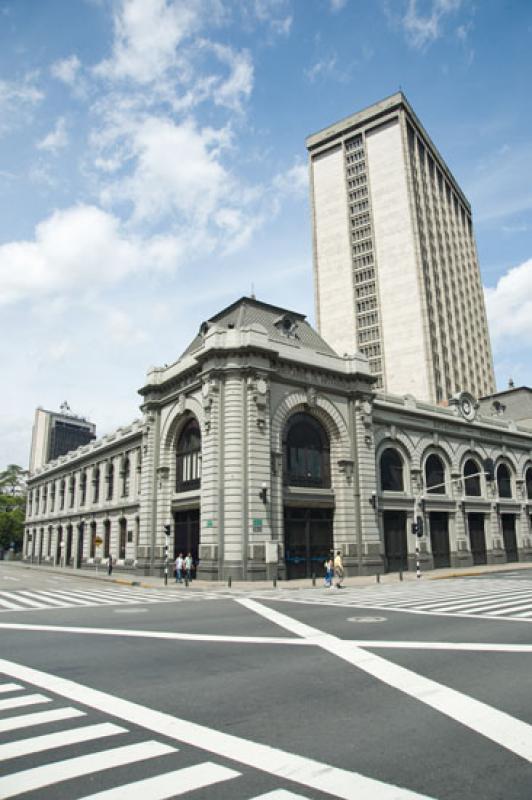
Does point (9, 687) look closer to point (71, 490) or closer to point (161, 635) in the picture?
point (161, 635)

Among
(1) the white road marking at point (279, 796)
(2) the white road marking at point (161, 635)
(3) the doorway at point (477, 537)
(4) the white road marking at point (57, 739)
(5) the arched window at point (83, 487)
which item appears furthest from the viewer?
(5) the arched window at point (83, 487)

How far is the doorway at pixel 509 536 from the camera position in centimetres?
5062

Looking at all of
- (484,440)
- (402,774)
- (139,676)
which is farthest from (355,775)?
(484,440)

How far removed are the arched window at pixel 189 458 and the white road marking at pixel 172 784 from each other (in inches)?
1205

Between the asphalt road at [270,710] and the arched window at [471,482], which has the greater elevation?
the arched window at [471,482]

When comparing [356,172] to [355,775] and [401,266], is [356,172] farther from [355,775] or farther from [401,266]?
[355,775]

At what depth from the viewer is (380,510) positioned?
3897 centimetres

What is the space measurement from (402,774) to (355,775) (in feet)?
1.46

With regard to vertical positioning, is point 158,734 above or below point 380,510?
below

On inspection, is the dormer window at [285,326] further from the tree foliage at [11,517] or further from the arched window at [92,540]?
the tree foliage at [11,517]

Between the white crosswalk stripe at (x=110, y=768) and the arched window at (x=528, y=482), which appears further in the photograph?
the arched window at (x=528, y=482)

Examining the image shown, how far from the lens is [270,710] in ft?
23.3

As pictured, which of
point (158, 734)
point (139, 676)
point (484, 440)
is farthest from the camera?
point (484, 440)

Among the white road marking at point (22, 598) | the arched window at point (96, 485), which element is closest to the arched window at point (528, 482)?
the arched window at point (96, 485)
